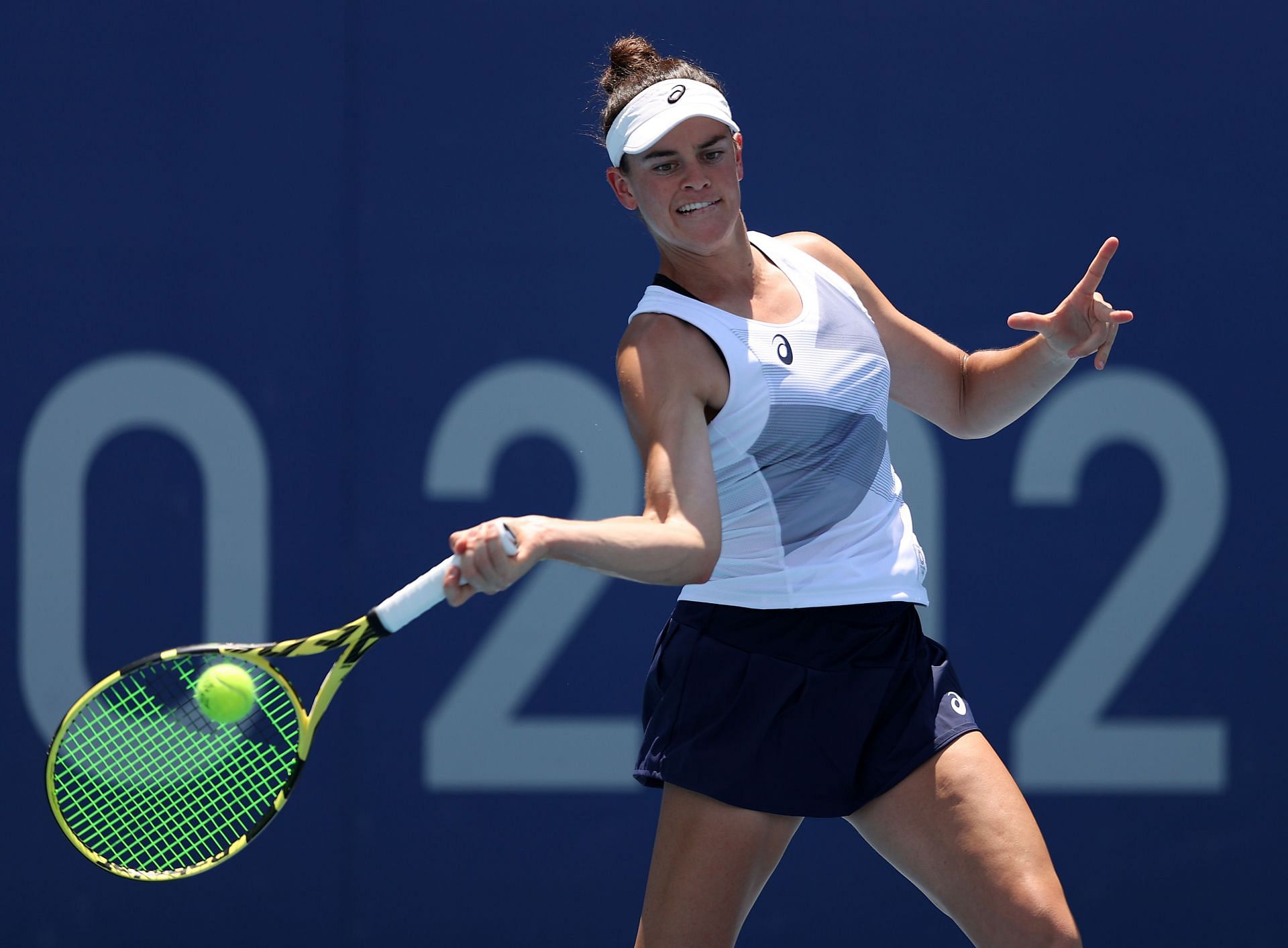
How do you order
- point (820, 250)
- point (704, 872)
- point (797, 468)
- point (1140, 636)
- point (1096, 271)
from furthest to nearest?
point (1140, 636)
point (820, 250)
point (1096, 271)
point (797, 468)
point (704, 872)

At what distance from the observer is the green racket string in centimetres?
255

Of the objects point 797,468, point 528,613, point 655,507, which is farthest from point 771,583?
point 528,613

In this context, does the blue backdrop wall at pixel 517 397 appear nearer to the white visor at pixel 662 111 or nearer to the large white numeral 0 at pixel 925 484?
the large white numeral 0 at pixel 925 484

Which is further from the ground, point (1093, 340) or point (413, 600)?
point (1093, 340)

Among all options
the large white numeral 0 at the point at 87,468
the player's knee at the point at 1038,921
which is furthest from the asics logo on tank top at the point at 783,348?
the large white numeral 0 at the point at 87,468

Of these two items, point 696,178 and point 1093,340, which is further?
point 1093,340

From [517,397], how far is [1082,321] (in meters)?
1.54

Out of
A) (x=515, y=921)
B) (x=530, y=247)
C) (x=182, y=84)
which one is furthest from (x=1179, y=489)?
(x=182, y=84)

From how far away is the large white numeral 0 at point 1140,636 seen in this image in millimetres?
3617

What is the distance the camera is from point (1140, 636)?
362 centimetres

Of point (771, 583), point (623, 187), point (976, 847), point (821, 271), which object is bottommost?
point (976, 847)

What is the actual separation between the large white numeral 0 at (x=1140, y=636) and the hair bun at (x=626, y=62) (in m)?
1.56

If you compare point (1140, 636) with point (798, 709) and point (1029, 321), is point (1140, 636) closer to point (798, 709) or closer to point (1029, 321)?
point (1029, 321)

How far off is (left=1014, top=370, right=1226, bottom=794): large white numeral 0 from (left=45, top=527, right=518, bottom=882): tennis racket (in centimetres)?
164
